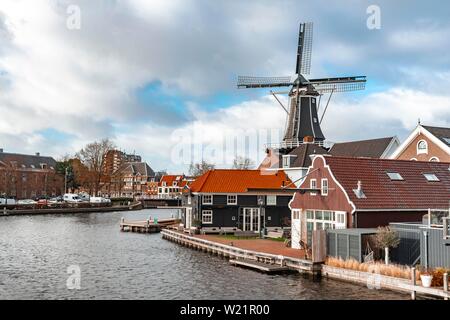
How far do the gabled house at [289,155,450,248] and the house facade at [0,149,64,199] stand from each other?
8647 cm

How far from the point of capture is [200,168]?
403 feet

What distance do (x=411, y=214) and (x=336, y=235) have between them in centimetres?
704

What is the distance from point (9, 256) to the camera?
3569 cm

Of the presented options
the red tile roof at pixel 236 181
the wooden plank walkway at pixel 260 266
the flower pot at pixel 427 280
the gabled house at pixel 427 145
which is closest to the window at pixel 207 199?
the red tile roof at pixel 236 181

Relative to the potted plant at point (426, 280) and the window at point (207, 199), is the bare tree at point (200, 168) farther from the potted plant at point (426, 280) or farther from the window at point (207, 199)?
the potted plant at point (426, 280)

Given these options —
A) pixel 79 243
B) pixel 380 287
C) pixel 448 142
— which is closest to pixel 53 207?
pixel 79 243

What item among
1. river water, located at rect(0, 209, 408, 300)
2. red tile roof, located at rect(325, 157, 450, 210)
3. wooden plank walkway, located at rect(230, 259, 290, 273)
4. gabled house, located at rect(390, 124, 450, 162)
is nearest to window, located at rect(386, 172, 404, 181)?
red tile roof, located at rect(325, 157, 450, 210)

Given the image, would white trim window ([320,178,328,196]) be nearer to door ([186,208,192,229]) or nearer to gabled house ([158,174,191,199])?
door ([186,208,192,229])

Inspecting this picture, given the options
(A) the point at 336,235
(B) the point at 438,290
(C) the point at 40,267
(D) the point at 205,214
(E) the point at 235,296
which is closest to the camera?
(B) the point at 438,290

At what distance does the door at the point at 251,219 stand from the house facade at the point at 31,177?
73160mm

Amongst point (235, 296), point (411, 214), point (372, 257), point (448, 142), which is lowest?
point (235, 296)

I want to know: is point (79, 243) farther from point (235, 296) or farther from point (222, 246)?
point (235, 296)

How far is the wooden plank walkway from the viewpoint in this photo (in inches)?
1133

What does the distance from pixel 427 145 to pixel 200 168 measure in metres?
81.7
